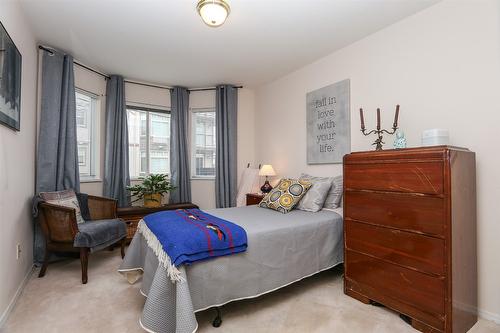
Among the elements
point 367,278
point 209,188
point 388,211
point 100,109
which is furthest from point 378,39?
point 100,109

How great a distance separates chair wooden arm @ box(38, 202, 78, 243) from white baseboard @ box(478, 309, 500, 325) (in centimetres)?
336

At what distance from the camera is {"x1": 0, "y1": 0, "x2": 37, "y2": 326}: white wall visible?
1880 mm

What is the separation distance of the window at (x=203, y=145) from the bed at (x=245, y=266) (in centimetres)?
211

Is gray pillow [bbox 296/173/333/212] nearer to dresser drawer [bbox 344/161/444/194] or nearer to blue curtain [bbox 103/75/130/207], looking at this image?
dresser drawer [bbox 344/161/444/194]

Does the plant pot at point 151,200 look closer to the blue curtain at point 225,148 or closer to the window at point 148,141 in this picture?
the window at point 148,141

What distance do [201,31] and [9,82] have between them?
1.64 metres

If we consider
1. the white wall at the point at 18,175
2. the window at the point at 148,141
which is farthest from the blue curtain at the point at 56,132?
the window at the point at 148,141

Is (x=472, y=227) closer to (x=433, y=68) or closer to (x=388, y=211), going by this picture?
(x=388, y=211)

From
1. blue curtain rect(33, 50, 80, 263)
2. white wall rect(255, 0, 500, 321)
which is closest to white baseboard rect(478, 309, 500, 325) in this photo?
white wall rect(255, 0, 500, 321)

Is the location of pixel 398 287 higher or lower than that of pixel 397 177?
lower

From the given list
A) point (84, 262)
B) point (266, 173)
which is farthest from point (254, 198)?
Answer: point (84, 262)

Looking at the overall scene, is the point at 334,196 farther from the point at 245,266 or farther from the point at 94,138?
the point at 94,138

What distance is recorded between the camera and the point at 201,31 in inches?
104

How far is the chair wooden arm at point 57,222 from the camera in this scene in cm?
244
